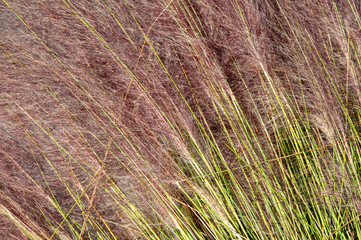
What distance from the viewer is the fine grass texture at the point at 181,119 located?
1.15 m

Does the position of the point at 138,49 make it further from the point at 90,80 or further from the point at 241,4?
the point at 241,4

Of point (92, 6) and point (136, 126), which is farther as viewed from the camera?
point (92, 6)

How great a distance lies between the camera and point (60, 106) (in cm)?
129

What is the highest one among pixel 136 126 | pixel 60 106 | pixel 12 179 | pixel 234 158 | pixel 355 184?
pixel 60 106

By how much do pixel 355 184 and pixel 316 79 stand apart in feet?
1.35

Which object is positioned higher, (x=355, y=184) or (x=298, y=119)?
(x=298, y=119)

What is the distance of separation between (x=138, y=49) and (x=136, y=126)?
31 cm

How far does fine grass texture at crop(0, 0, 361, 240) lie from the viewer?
1151 mm

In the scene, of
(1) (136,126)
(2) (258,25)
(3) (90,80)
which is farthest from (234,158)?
(3) (90,80)

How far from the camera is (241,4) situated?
127 cm

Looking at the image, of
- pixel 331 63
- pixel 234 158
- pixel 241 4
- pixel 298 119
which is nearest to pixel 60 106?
pixel 234 158

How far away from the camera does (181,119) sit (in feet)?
3.85

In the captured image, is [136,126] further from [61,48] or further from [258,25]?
[258,25]

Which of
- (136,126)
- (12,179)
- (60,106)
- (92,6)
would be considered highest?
(92,6)
